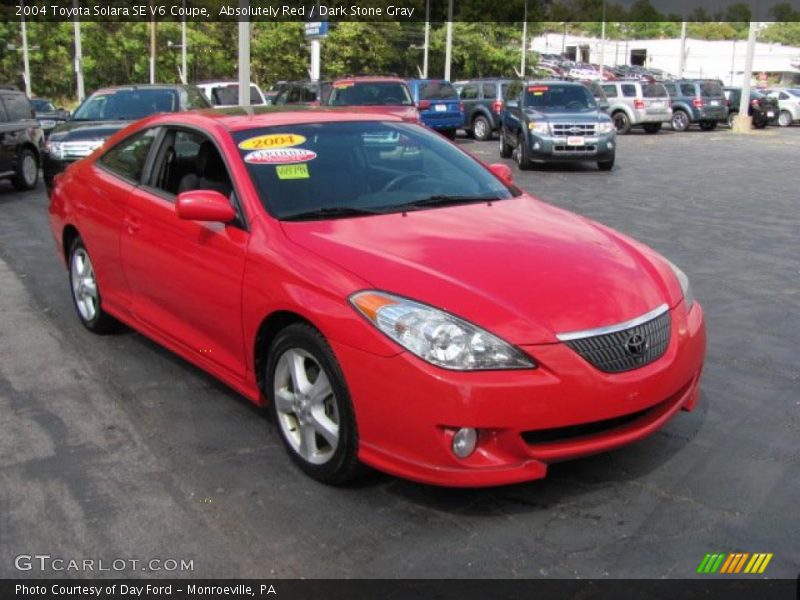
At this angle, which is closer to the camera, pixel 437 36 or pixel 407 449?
pixel 407 449

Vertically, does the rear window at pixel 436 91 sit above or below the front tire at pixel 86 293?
above

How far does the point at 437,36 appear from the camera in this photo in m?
56.7

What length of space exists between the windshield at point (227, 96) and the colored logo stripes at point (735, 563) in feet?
54.7

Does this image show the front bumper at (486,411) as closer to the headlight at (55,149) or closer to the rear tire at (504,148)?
the headlight at (55,149)

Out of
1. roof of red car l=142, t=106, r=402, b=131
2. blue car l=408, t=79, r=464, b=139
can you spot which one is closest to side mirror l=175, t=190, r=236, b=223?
roof of red car l=142, t=106, r=402, b=131

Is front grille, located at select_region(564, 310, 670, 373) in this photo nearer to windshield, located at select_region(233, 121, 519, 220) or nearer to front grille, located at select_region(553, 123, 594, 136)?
windshield, located at select_region(233, 121, 519, 220)

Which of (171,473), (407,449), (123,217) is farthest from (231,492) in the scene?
(123,217)

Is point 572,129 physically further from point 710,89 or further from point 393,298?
point 710,89

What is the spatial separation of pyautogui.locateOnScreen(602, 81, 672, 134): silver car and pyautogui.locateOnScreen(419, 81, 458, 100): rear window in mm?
6599

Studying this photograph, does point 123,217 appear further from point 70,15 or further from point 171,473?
point 70,15

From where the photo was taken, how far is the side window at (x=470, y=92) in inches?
1030

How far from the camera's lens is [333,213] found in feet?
13.8

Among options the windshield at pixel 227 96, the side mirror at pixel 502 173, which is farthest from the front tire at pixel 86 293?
the windshield at pixel 227 96

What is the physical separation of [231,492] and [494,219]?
1.80 m
